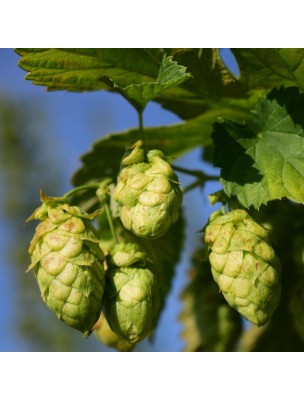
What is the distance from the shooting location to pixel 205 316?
3.57 meters

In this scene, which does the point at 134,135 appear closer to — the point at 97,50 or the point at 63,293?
the point at 97,50

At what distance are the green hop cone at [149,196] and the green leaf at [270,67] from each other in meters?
0.62

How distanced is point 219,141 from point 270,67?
368 millimetres

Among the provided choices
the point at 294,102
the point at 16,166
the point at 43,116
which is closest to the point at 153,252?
the point at 294,102

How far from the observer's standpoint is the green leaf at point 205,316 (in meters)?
3.46

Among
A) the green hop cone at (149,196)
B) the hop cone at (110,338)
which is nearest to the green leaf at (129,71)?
the green hop cone at (149,196)

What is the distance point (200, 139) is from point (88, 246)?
1401 mm

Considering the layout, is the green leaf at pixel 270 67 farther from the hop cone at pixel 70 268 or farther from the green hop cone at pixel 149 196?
the hop cone at pixel 70 268

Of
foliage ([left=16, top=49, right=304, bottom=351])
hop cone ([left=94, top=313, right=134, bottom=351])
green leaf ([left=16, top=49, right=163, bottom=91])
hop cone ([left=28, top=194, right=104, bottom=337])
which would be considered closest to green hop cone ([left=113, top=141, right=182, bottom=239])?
foliage ([left=16, top=49, right=304, bottom=351])

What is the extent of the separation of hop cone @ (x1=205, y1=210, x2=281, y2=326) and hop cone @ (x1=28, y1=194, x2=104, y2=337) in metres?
0.41

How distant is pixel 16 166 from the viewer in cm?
838

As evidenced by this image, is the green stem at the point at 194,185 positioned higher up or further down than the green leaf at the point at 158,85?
further down

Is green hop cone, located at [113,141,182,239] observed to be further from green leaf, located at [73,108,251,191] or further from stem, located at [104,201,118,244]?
green leaf, located at [73,108,251,191]

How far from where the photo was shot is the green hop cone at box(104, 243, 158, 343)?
2484 millimetres
